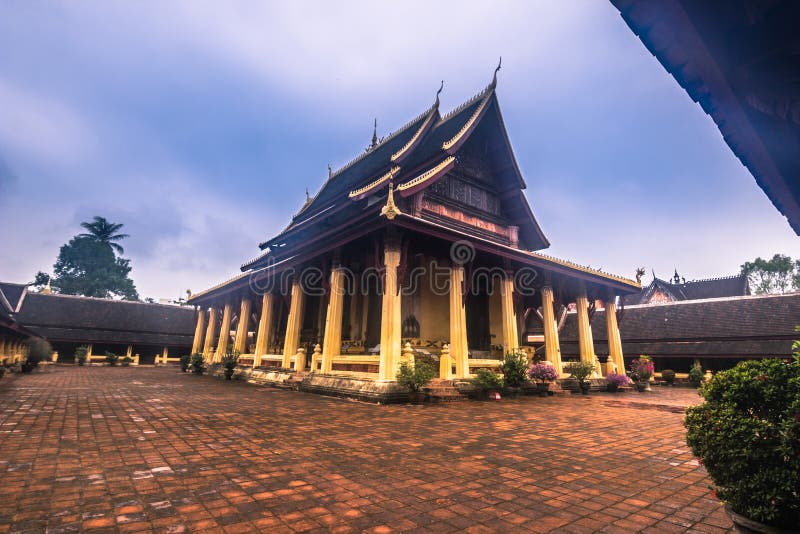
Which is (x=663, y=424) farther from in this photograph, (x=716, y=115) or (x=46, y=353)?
(x=46, y=353)

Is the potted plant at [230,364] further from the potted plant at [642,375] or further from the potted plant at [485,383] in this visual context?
the potted plant at [642,375]

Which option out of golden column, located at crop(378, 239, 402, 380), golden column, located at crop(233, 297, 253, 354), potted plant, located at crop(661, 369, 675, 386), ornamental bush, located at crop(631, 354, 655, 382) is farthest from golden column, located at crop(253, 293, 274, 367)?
potted plant, located at crop(661, 369, 675, 386)

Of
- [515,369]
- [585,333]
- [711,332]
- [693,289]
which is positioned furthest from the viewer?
[693,289]

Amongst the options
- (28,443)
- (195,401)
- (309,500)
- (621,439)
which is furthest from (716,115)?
(195,401)

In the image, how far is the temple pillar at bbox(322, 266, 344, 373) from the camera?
11898 millimetres

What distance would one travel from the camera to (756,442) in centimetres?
222

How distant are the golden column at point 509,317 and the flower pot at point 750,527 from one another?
1035 cm

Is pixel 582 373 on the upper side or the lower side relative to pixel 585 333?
lower

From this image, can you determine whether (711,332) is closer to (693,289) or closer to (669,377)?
(669,377)

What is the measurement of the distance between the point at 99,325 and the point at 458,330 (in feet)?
115

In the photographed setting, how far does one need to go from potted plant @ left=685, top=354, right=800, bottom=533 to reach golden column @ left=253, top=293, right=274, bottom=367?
16029mm

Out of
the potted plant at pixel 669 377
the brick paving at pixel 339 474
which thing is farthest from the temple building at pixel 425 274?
the potted plant at pixel 669 377

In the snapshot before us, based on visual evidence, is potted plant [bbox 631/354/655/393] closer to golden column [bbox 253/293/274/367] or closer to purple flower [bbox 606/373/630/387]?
purple flower [bbox 606/373/630/387]

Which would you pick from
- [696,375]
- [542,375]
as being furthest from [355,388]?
[696,375]
